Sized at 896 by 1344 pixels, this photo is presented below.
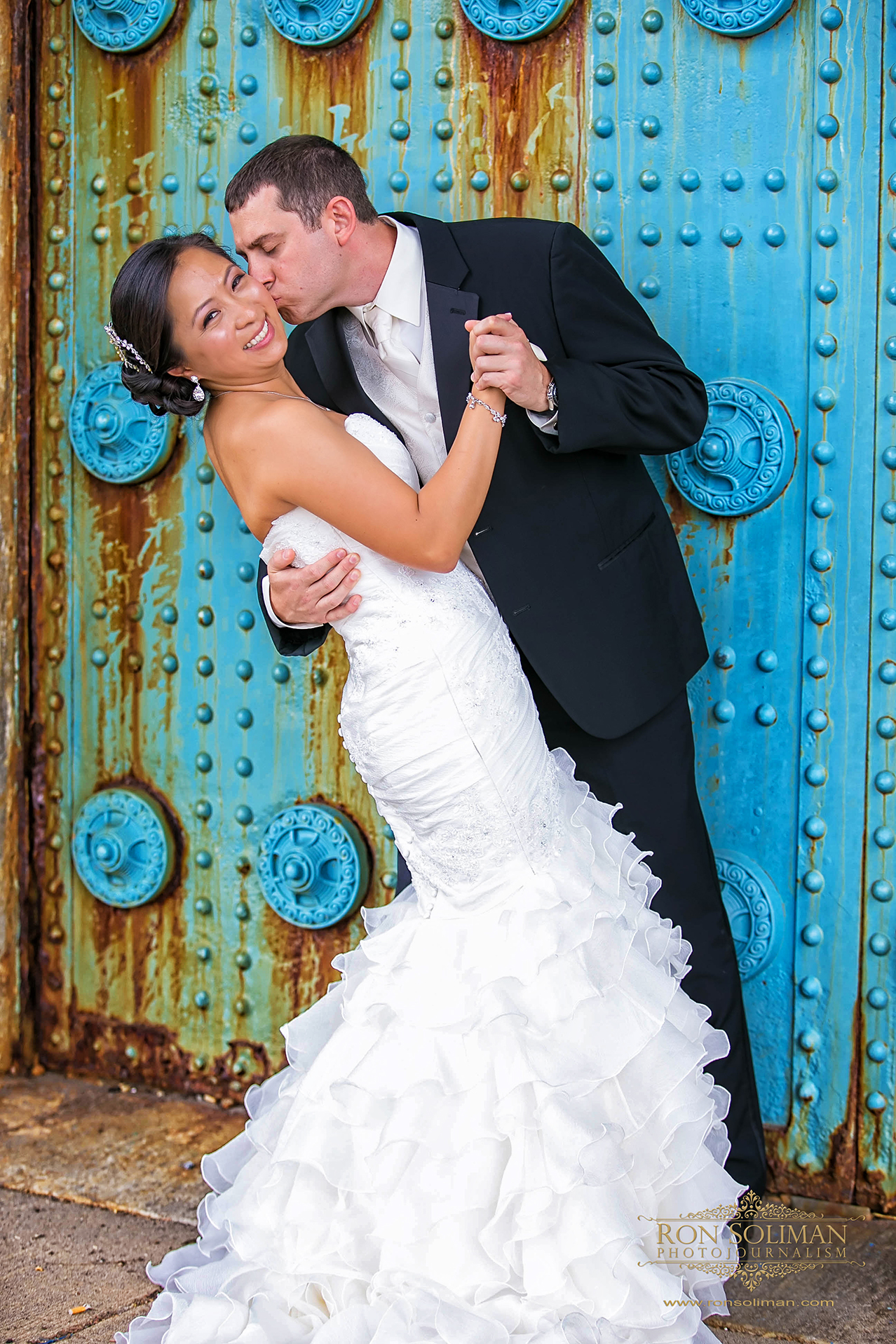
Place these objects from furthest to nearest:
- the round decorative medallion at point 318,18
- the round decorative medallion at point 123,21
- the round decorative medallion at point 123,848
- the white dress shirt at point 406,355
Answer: the round decorative medallion at point 123,848 → the round decorative medallion at point 123,21 → the round decorative medallion at point 318,18 → the white dress shirt at point 406,355

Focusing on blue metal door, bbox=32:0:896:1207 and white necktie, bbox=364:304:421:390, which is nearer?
white necktie, bbox=364:304:421:390

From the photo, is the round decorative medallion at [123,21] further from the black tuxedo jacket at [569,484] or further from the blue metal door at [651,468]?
the black tuxedo jacket at [569,484]

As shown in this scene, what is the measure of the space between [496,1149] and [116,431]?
1.84 metres

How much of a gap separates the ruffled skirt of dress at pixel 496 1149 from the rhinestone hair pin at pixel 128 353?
3.31ft

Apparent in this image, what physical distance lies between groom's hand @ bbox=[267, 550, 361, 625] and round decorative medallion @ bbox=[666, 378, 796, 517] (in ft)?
2.73

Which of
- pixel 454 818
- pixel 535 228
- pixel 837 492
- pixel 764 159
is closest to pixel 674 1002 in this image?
pixel 454 818

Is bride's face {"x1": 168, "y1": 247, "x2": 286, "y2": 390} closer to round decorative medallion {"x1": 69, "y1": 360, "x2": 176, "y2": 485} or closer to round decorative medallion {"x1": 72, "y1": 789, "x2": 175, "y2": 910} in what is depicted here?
round decorative medallion {"x1": 69, "y1": 360, "x2": 176, "y2": 485}

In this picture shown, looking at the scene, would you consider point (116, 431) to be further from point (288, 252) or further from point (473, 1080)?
point (473, 1080)

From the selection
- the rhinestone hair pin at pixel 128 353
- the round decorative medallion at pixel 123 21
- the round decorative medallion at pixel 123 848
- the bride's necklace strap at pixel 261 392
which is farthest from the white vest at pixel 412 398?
the round decorative medallion at pixel 123 848

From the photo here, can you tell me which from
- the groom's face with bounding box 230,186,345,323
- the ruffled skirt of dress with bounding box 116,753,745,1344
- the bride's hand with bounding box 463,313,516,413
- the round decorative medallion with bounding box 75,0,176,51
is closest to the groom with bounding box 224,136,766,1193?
the groom's face with bounding box 230,186,345,323

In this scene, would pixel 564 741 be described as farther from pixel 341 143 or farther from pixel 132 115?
pixel 132 115

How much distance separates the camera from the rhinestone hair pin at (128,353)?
187cm

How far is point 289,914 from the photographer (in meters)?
2.69

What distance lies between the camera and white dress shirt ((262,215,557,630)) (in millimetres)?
2084
